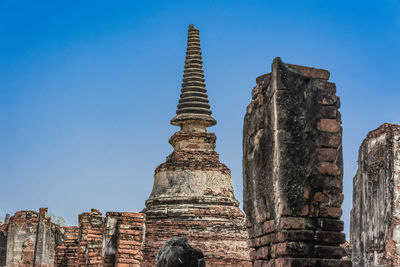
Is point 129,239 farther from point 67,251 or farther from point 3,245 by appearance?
point 67,251

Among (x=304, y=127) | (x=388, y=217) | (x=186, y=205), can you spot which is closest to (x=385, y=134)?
(x=388, y=217)

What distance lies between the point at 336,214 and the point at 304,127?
791 millimetres

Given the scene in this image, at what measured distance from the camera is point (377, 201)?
11203mm

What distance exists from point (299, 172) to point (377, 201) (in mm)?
6077

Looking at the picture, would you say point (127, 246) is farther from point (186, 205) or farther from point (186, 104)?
point (186, 104)

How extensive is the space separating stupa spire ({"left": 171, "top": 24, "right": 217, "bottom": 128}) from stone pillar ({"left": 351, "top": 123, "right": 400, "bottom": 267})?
11252mm

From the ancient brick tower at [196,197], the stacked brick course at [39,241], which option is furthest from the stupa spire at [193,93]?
the stacked brick course at [39,241]

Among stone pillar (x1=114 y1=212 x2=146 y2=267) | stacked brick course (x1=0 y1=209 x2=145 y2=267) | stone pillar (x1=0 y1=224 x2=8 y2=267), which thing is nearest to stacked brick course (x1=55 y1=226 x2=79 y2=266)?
stacked brick course (x1=0 y1=209 x2=145 y2=267)

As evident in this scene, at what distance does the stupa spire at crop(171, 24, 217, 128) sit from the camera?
2281 centimetres

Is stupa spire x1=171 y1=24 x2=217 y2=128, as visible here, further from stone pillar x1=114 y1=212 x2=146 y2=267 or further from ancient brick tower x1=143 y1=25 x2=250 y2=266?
stone pillar x1=114 y1=212 x2=146 y2=267

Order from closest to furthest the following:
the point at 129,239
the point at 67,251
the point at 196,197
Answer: the point at 129,239
the point at 196,197
the point at 67,251

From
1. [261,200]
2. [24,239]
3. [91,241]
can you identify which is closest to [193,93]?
[24,239]

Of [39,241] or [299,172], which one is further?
[39,241]

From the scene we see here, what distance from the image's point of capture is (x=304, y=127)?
5.73 m
